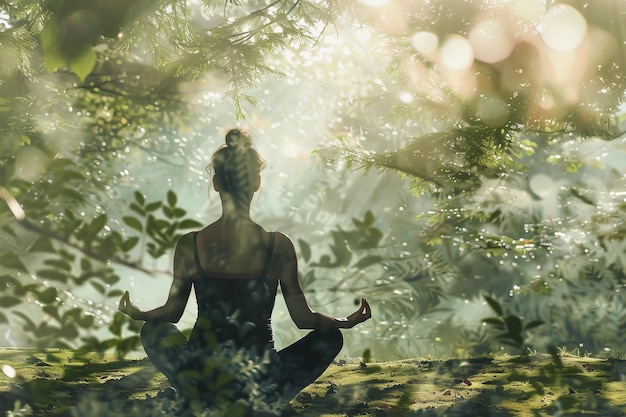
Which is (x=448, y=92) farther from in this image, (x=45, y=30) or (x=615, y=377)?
(x=45, y=30)

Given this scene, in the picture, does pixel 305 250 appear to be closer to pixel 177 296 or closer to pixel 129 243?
pixel 129 243

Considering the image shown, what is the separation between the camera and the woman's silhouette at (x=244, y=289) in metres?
3.87

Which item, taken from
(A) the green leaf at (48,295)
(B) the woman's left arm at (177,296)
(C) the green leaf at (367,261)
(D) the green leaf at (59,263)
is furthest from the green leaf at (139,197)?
(B) the woman's left arm at (177,296)

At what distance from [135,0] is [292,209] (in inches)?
498

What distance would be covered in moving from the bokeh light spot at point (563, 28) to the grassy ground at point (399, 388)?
104 inches

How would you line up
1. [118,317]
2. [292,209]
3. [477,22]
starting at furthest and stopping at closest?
[292,209], [477,22], [118,317]

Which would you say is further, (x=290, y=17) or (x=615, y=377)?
(x=290, y=17)

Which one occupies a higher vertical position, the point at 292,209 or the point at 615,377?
the point at 292,209

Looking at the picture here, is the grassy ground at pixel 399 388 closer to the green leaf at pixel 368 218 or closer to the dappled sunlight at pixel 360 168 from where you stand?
the dappled sunlight at pixel 360 168

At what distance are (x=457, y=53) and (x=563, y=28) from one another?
2.97 ft

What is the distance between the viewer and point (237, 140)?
13.3 ft

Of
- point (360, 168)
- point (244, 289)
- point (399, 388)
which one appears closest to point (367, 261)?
point (244, 289)

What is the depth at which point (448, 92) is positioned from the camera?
646cm

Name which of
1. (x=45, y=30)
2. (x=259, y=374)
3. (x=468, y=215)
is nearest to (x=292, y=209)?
(x=468, y=215)
